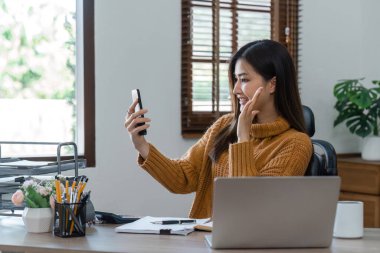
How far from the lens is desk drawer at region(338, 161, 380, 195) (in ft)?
12.5

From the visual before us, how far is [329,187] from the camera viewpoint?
5.04ft

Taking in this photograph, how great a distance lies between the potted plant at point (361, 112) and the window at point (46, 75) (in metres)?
1.67

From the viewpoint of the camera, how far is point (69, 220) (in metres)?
1.72

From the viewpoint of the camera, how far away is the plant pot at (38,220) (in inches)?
69.6

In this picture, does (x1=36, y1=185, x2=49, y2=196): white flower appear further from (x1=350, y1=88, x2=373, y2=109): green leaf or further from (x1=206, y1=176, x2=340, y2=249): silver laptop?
(x1=350, y1=88, x2=373, y2=109): green leaf

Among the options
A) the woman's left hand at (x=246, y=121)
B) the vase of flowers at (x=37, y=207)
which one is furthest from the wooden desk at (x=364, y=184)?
the vase of flowers at (x=37, y=207)

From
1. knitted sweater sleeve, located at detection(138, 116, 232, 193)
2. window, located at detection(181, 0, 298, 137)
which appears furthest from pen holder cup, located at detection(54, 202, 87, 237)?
window, located at detection(181, 0, 298, 137)

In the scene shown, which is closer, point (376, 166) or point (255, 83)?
point (255, 83)

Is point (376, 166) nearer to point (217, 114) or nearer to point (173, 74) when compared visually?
point (217, 114)

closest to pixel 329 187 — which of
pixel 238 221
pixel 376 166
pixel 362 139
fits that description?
pixel 238 221

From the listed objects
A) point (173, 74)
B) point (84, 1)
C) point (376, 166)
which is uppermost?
point (84, 1)

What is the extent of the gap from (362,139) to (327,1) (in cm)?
96

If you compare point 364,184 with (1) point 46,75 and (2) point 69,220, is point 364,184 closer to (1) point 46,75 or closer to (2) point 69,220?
(1) point 46,75

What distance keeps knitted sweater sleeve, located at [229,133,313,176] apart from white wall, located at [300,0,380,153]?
204cm
